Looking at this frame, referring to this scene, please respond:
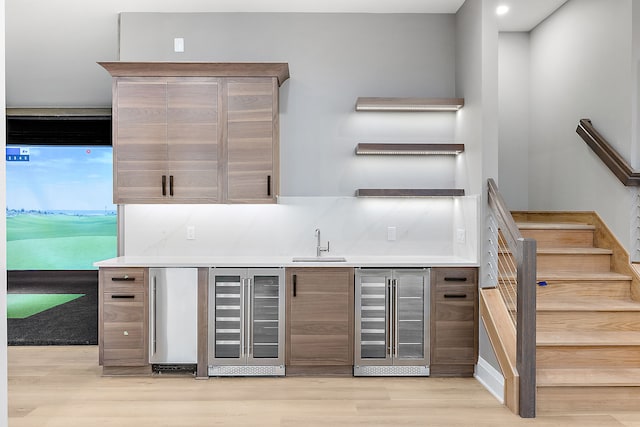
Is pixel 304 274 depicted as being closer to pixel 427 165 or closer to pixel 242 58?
pixel 427 165

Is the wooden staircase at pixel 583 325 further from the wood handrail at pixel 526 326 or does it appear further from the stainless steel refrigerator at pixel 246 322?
the stainless steel refrigerator at pixel 246 322

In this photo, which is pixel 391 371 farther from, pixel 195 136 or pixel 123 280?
pixel 195 136

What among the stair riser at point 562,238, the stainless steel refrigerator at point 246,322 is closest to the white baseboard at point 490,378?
the stair riser at point 562,238

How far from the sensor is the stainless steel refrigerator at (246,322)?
3521 millimetres

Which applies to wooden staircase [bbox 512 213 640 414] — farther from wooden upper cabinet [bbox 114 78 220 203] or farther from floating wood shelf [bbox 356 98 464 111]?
wooden upper cabinet [bbox 114 78 220 203]

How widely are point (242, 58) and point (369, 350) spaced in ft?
8.80

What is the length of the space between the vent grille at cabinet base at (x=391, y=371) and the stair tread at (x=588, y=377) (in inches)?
35.0

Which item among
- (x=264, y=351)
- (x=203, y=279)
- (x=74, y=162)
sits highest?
(x=74, y=162)

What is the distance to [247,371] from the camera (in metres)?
3.53

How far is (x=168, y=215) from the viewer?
4059mm

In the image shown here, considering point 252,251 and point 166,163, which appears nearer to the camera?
point 166,163

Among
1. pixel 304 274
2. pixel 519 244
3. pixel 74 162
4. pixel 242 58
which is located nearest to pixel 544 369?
pixel 519 244

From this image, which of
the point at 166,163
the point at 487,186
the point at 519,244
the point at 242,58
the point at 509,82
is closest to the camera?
the point at 519,244

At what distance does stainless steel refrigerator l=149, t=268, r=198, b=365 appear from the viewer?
11.6ft
